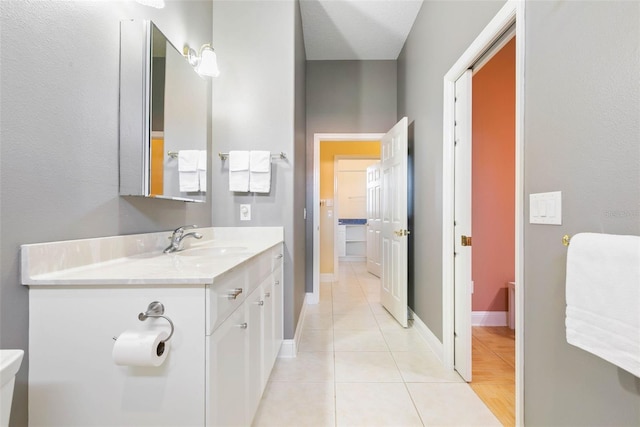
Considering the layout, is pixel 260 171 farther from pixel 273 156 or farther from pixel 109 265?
pixel 109 265

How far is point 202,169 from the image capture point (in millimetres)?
1832

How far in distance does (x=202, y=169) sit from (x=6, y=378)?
1477 millimetres

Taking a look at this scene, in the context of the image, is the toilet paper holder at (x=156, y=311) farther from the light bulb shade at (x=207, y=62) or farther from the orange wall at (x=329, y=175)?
the orange wall at (x=329, y=175)

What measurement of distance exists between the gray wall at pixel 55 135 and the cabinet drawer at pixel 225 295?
20.4 inches

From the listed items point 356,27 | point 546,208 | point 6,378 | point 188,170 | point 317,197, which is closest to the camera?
point 6,378

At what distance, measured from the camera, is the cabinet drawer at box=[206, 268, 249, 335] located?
2.67 feet

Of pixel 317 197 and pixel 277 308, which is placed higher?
pixel 317 197

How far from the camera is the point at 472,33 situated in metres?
1.59

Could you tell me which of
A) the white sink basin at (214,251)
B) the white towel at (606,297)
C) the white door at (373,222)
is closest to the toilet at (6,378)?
the white sink basin at (214,251)

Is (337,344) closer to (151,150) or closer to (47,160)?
(151,150)

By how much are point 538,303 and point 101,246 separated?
1687mm

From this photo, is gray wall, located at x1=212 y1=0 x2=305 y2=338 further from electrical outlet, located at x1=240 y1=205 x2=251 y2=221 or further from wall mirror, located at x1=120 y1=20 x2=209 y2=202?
wall mirror, located at x1=120 y1=20 x2=209 y2=202

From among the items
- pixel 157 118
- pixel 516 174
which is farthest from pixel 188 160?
pixel 516 174

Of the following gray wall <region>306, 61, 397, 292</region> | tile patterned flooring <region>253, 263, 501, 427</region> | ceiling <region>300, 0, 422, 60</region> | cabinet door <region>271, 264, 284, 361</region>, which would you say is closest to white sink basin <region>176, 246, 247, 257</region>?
cabinet door <region>271, 264, 284, 361</region>
